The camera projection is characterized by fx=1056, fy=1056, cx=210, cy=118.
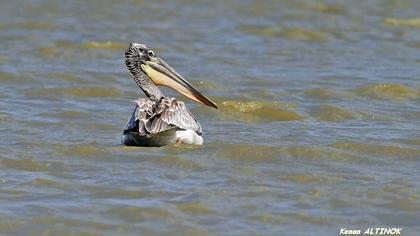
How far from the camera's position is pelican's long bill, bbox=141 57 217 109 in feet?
31.6

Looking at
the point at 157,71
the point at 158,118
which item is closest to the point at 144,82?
the point at 157,71

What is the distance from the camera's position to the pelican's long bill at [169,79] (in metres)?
9.62

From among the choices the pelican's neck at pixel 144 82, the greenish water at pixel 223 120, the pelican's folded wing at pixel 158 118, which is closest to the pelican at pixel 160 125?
the pelican's folded wing at pixel 158 118

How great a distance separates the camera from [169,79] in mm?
9680

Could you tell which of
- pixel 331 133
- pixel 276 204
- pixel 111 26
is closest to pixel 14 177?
pixel 276 204

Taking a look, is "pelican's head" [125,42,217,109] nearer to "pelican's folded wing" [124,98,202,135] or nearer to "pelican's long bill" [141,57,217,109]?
"pelican's long bill" [141,57,217,109]

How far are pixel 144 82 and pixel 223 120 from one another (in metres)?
1.16

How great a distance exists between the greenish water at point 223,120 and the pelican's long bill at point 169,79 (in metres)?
0.38

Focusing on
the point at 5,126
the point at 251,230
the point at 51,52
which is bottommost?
the point at 251,230

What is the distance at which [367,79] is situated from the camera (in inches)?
504

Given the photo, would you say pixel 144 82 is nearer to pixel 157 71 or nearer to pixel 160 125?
pixel 157 71

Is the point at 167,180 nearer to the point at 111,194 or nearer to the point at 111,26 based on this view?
the point at 111,194

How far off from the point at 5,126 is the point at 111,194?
9.60ft

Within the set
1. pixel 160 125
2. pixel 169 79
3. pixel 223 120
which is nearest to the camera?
pixel 160 125
